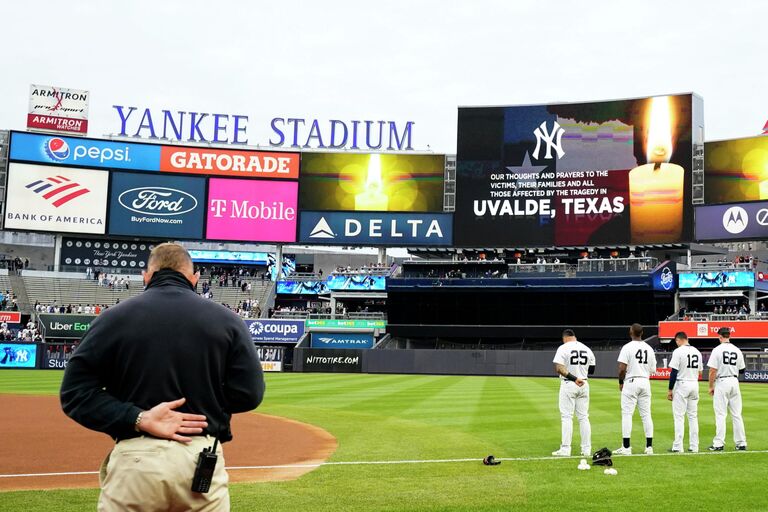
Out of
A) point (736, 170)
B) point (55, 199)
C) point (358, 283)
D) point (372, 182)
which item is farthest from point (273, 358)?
point (736, 170)

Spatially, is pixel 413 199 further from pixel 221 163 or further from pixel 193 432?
pixel 193 432

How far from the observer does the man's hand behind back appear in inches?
159

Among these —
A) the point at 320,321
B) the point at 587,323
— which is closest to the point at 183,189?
the point at 320,321

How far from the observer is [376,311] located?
61594mm

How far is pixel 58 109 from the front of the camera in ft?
200

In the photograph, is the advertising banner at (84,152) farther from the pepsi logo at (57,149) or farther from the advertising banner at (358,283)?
the advertising banner at (358,283)

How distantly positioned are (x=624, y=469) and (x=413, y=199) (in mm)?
48482

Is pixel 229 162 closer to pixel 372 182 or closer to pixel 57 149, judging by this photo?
pixel 372 182

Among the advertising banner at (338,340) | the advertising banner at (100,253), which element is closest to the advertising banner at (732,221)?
the advertising banner at (338,340)

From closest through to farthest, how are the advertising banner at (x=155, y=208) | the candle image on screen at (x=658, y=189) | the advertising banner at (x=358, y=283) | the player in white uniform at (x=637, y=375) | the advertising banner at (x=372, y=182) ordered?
the player in white uniform at (x=637, y=375) < the candle image on screen at (x=658, y=189) < the advertising banner at (x=372, y=182) < the advertising banner at (x=155, y=208) < the advertising banner at (x=358, y=283)

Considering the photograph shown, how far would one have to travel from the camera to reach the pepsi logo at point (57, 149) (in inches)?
2314

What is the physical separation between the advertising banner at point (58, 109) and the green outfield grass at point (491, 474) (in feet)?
157

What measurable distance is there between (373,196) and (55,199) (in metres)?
23.0

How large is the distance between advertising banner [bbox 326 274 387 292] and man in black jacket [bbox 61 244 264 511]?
5568 cm
